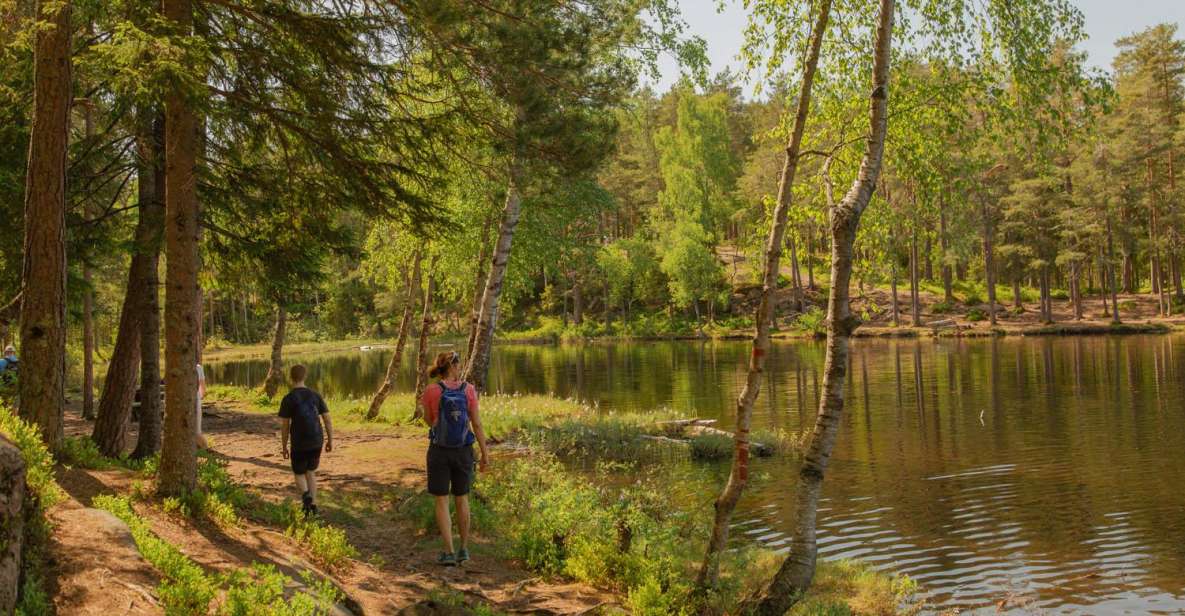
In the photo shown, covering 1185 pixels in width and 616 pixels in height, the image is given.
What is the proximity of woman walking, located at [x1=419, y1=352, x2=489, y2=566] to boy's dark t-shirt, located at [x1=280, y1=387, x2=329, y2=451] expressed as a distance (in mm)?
1959

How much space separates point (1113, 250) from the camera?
5394 centimetres

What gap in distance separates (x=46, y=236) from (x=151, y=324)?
9.40ft

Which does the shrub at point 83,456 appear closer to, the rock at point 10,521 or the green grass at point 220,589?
the green grass at point 220,589

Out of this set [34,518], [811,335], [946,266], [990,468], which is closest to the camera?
[34,518]

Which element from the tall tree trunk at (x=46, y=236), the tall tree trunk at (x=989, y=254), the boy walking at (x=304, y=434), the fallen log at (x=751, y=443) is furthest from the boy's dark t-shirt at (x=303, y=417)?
the tall tree trunk at (x=989, y=254)

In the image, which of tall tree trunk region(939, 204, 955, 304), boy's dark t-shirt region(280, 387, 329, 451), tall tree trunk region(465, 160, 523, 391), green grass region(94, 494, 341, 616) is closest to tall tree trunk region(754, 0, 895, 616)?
green grass region(94, 494, 341, 616)

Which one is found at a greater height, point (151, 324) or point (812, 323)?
point (151, 324)

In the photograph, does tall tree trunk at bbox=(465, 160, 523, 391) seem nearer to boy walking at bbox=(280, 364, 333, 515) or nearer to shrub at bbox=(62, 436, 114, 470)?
boy walking at bbox=(280, 364, 333, 515)

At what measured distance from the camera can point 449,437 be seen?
845 centimetres

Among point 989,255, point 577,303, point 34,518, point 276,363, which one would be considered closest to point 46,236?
point 34,518

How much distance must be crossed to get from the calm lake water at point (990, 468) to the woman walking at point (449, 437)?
164 inches

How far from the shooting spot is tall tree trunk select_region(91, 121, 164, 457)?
36.1 ft

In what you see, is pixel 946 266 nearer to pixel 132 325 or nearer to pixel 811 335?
pixel 811 335

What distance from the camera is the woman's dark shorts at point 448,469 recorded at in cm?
849
